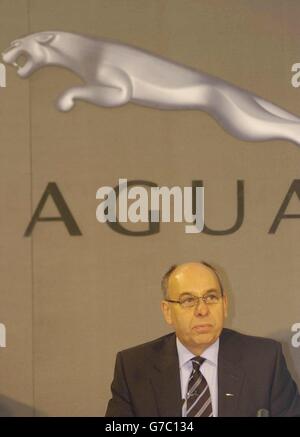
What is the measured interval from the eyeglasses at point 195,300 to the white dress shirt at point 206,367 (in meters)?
0.16

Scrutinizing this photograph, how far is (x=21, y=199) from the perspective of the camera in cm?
304

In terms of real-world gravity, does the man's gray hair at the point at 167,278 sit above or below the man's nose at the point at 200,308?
above

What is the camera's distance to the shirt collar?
9.95ft

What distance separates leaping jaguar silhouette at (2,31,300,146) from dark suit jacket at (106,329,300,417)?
2.91 ft

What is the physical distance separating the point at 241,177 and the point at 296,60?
1.79ft

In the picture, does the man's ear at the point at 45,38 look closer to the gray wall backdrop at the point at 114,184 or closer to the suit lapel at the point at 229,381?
the gray wall backdrop at the point at 114,184

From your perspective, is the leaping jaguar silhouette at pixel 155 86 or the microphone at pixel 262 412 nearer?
the microphone at pixel 262 412

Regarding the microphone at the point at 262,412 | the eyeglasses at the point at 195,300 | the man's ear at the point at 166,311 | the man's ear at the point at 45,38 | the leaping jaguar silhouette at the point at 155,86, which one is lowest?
the microphone at the point at 262,412

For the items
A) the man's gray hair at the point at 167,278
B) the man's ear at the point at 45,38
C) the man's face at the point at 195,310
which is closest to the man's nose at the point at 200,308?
the man's face at the point at 195,310

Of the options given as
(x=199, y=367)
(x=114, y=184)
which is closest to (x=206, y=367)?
(x=199, y=367)

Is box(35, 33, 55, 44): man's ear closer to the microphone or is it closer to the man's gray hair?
the man's gray hair

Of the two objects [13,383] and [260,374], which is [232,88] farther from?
[13,383]

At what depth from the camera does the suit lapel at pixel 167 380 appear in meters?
3.00

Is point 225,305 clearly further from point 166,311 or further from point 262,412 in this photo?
point 262,412
